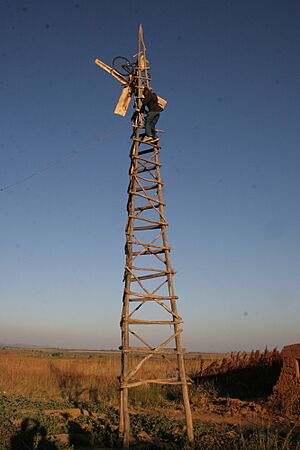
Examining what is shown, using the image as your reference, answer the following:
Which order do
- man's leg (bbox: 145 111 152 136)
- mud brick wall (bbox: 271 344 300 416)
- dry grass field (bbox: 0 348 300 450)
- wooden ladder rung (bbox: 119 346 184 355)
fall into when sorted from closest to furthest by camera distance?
dry grass field (bbox: 0 348 300 450)
wooden ladder rung (bbox: 119 346 184 355)
man's leg (bbox: 145 111 152 136)
mud brick wall (bbox: 271 344 300 416)

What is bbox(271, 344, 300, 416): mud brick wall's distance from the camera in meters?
11.8

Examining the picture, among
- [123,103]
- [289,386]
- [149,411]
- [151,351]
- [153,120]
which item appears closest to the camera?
[151,351]

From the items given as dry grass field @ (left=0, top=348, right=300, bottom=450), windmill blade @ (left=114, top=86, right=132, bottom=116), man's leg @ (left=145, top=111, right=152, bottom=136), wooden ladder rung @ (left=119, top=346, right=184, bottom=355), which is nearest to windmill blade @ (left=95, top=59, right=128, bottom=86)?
windmill blade @ (left=114, top=86, right=132, bottom=116)

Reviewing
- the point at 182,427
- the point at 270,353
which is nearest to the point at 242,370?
the point at 270,353

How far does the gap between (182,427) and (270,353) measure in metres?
8.67

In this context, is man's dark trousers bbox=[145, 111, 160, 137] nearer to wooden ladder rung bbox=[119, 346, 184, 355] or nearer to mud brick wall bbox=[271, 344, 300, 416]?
wooden ladder rung bbox=[119, 346, 184, 355]

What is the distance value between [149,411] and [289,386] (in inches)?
171

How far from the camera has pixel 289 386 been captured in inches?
481

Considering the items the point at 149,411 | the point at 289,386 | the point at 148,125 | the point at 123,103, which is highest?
the point at 123,103

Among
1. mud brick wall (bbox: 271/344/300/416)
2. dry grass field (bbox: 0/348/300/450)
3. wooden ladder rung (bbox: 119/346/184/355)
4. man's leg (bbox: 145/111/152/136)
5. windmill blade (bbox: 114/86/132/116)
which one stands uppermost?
windmill blade (bbox: 114/86/132/116)

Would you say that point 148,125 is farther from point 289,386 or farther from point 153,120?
point 289,386

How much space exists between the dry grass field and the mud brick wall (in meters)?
0.40

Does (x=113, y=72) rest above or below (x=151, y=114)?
above

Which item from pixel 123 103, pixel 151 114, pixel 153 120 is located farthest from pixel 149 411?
pixel 123 103
